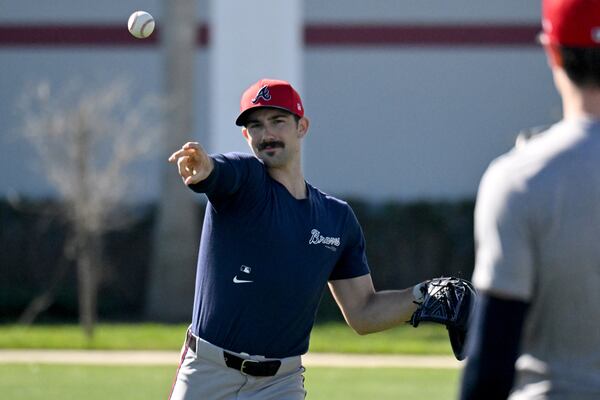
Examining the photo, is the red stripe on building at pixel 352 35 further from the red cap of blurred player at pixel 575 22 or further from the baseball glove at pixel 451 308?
the red cap of blurred player at pixel 575 22

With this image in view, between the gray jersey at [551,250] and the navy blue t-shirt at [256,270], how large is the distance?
2544 mm

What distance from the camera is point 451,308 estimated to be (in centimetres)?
548

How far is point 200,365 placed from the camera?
18.8 feet

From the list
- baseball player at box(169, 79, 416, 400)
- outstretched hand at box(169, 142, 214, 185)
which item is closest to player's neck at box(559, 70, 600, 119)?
outstretched hand at box(169, 142, 214, 185)

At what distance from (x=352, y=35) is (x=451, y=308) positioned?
16.8 meters

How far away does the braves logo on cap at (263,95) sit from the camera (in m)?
5.96

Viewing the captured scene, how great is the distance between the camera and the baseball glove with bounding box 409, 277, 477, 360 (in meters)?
5.45

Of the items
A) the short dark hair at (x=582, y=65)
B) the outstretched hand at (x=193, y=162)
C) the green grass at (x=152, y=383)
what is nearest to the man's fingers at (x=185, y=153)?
the outstretched hand at (x=193, y=162)

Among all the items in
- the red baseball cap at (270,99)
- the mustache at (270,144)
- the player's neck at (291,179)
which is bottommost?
the player's neck at (291,179)

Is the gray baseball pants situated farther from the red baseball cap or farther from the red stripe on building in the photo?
the red stripe on building

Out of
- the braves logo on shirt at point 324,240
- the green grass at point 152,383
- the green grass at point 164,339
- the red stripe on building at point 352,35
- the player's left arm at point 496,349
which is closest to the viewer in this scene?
the player's left arm at point 496,349

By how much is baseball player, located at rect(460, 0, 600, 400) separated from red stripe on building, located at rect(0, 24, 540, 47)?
18.9 metres

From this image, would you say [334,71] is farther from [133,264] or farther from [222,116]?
[133,264]

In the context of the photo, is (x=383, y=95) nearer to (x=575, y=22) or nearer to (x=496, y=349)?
(x=575, y=22)
